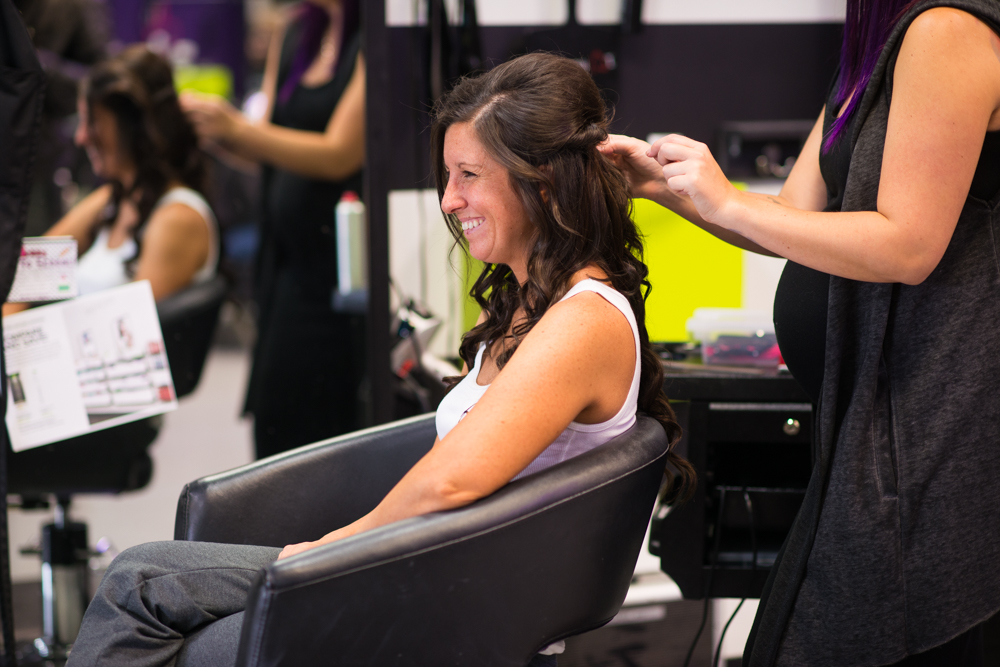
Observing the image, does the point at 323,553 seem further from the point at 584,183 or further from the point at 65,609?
the point at 65,609

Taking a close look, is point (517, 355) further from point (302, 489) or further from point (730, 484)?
point (730, 484)

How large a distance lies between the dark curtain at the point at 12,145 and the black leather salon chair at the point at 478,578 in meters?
0.99

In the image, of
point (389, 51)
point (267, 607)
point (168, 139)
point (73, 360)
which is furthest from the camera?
point (168, 139)

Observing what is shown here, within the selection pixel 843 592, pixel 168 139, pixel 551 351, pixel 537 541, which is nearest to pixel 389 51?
pixel 168 139

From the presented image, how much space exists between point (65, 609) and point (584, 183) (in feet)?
5.62

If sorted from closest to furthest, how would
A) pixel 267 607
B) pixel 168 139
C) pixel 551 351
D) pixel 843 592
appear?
pixel 267 607 < pixel 551 351 < pixel 843 592 < pixel 168 139

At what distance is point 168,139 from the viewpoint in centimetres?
243

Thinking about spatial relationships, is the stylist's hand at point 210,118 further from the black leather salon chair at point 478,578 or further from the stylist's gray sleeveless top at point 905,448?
the stylist's gray sleeveless top at point 905,448

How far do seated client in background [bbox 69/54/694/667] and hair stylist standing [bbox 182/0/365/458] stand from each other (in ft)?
4.26

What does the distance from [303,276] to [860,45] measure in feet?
5.95

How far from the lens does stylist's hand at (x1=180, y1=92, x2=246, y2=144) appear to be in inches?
96.2

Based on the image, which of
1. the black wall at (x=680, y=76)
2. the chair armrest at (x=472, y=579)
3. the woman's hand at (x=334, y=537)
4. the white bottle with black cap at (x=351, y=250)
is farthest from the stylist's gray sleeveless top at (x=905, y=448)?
the white bottle with black cap at (x=351, y=250)

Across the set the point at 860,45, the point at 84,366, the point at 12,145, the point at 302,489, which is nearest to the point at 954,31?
the point at 860,45

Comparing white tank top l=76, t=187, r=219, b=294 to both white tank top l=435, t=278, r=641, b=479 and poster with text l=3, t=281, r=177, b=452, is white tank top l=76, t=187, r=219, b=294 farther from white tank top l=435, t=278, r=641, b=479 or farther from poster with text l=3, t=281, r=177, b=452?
white tank top l=435, t=278, r=641, b=479
